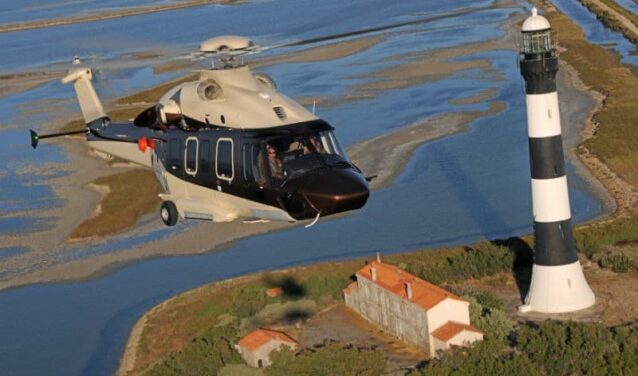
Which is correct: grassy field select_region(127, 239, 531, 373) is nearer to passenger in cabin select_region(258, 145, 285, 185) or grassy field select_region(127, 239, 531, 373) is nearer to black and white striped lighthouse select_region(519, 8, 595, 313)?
black and white striped lighthouse select_region(519, 8, 595, 313)

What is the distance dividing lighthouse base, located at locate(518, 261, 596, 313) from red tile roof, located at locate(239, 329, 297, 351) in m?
5.62

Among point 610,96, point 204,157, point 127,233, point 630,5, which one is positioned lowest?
point 630,5

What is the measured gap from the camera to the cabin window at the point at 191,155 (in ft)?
73.5

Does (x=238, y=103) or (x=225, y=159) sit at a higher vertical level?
(x=238, y=103)

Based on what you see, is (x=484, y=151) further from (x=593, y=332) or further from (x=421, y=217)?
(x=593, y=332)

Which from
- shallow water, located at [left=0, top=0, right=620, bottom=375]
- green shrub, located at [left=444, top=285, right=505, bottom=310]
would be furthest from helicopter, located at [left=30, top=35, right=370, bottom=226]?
green shrub, located at [left=444, top=285, right=505, bottom=310]

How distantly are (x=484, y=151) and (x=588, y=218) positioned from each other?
421 inches

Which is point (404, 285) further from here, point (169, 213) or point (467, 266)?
point (169, 213)

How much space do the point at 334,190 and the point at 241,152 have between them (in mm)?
1992

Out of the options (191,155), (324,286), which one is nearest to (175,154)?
(191,155)

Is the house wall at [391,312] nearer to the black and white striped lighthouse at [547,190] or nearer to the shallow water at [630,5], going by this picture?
the black and white striped lighthouse at [547,190]

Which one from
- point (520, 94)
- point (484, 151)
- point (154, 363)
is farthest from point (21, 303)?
point (520, 94)

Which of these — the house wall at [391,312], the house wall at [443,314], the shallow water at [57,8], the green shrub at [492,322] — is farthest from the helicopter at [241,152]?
the shallow water at [57,8]

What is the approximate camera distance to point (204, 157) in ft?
72.7
